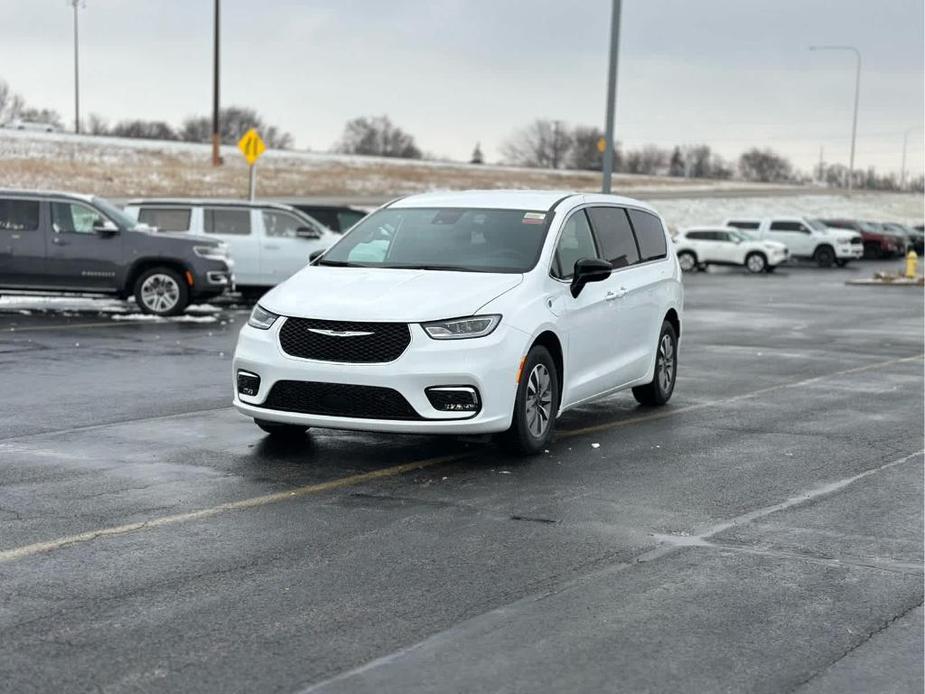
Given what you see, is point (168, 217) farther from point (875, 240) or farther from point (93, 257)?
point (875, 240)

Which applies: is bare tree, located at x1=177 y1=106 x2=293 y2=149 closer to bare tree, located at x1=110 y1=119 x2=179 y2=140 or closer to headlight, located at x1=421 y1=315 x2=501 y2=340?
bare tree, located at x1=110 y1=119 x2=179 y2=140

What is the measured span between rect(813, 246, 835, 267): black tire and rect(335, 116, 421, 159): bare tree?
104411mm

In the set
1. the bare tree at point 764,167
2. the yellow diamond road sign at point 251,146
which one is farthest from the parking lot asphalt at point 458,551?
the bare tree at point 764,167

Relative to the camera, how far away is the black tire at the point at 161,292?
20.3 meters

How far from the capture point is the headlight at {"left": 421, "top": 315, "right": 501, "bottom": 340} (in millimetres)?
8547

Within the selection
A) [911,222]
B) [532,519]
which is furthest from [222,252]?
[911,222]

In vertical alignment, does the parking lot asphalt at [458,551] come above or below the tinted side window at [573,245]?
below

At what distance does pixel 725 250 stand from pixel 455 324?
36.7 metres

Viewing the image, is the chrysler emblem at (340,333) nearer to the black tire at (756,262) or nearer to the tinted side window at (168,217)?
the tinted side window at (168,217)

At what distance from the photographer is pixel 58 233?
20.3 m

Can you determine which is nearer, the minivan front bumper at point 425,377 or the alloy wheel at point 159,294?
the minivan front bumper at point 425,377

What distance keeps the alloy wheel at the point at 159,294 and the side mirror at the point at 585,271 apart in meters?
11.7

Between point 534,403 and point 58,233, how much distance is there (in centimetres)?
1308

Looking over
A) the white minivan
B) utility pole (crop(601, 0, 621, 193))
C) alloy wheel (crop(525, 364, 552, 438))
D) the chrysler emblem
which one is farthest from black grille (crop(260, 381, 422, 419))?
utility pole (crop(601, 0, 621, 193))
